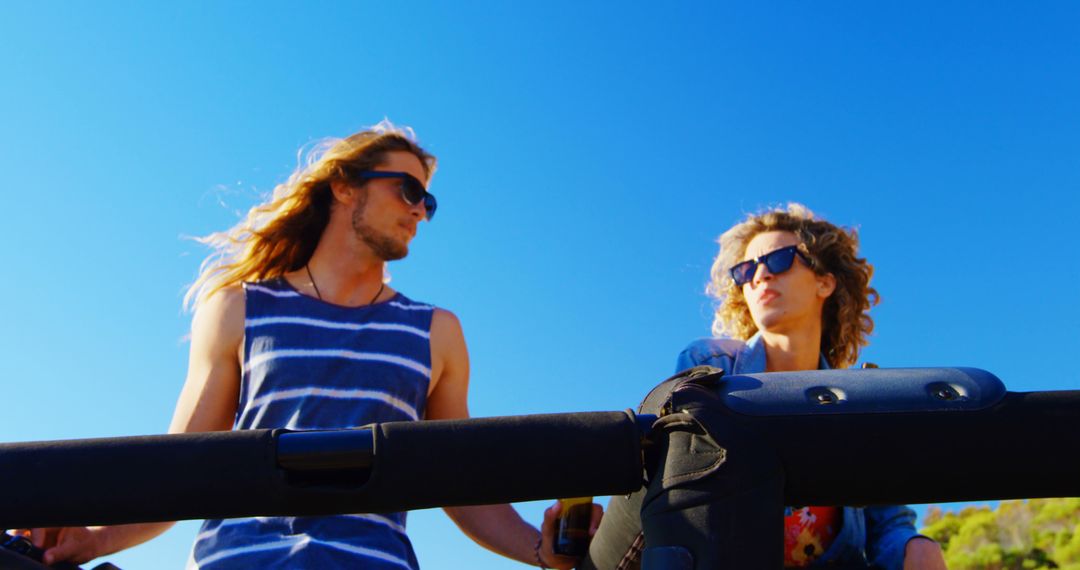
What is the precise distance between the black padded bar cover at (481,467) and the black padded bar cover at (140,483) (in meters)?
0.06

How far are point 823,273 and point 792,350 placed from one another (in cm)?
48

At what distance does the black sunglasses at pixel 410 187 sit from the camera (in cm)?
371

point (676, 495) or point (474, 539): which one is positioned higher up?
point (474, 539)

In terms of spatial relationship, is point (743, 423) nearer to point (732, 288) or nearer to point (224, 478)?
point (224, 478)

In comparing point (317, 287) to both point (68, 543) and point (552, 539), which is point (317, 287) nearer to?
point (68, 543)

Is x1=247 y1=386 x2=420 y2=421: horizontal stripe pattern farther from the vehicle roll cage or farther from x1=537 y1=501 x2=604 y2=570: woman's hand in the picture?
the vehicle roll cage

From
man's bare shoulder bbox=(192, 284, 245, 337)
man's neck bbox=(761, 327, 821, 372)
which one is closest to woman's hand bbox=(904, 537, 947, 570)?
man's neck bbox=(761, 327, 821, 372)

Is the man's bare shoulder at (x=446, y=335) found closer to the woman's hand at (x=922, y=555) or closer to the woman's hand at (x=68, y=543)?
the woman's hand at (x=68, y=543)

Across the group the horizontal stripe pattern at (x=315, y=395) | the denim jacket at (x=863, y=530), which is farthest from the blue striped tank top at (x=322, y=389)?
the denim jacket at (x=863, y=530)

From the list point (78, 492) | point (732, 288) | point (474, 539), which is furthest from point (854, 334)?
point (78, 492)

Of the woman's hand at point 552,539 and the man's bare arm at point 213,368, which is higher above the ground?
the man's bare arm at point 213,368

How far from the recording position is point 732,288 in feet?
14.5

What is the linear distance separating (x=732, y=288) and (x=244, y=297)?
214 cm

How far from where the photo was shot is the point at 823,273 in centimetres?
423
